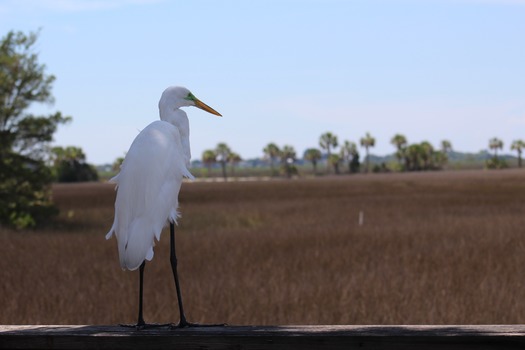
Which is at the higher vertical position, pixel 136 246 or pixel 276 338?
pixel 136 246

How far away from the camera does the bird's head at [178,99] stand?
9.69 feet

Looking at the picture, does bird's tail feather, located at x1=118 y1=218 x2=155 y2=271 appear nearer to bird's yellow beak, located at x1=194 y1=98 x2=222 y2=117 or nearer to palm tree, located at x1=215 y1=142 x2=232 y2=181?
bird's yellow beak, located at x1=194 y1=98 x2=222 y2=117

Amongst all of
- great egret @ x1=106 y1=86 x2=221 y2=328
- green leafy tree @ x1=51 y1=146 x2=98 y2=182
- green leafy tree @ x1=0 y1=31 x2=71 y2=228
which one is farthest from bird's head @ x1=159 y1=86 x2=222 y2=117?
green leafy tree @ x1=51 y1=146 x2=98 y2=182

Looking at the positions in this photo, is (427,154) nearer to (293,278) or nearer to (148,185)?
(293,278)

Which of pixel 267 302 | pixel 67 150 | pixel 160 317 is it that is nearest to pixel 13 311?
pixel 160 317

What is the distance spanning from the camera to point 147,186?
9.75 feet

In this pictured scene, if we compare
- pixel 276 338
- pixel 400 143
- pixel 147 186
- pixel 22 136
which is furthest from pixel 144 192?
pixel 400 143

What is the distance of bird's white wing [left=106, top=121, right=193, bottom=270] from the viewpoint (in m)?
2.93

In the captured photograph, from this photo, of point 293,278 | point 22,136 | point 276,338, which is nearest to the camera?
point 276,338

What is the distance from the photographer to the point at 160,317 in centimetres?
791

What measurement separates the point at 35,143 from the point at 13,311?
21.5 m

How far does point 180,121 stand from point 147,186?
312mm

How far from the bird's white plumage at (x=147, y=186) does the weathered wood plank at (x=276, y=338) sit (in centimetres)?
39

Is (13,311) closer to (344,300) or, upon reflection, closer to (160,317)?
(160,317)
